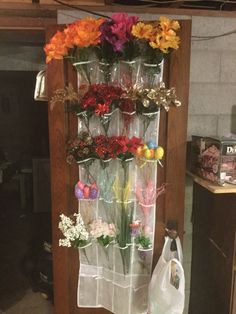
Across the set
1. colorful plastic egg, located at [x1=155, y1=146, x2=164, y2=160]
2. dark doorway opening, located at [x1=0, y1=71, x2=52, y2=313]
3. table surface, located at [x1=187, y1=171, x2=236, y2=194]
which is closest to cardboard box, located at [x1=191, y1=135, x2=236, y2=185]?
table surface, located at [x1=187, y1=171, x2=236, y2=194]

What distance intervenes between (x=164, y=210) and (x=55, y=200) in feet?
1.85

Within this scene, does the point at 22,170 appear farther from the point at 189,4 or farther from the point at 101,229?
the point at 189,4

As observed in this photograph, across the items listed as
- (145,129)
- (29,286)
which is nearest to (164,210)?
(145,129)

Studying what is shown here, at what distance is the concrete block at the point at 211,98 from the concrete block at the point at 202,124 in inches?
1.2


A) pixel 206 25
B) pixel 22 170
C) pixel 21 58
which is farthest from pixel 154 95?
pixel 22 170

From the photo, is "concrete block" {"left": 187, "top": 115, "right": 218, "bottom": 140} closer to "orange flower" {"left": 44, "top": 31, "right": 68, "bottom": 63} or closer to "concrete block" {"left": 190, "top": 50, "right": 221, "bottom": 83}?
"concrete block" {"left": 190, "top": 50, "right": 221, "bottom": 83}

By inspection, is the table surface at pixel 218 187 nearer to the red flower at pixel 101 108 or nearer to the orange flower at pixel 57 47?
the red flower at pixel 101 108

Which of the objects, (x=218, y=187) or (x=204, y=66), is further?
(x=204, y=66)

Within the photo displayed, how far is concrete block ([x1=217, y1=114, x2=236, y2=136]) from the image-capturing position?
6.49 ft

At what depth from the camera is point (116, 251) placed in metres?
1.70

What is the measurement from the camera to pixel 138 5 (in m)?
1.78

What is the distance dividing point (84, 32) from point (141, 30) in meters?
0.24

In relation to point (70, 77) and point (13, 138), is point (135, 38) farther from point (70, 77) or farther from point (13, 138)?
point (13, 138)

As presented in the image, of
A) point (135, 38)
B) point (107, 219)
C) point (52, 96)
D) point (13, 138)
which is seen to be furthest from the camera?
point (13, 138)
